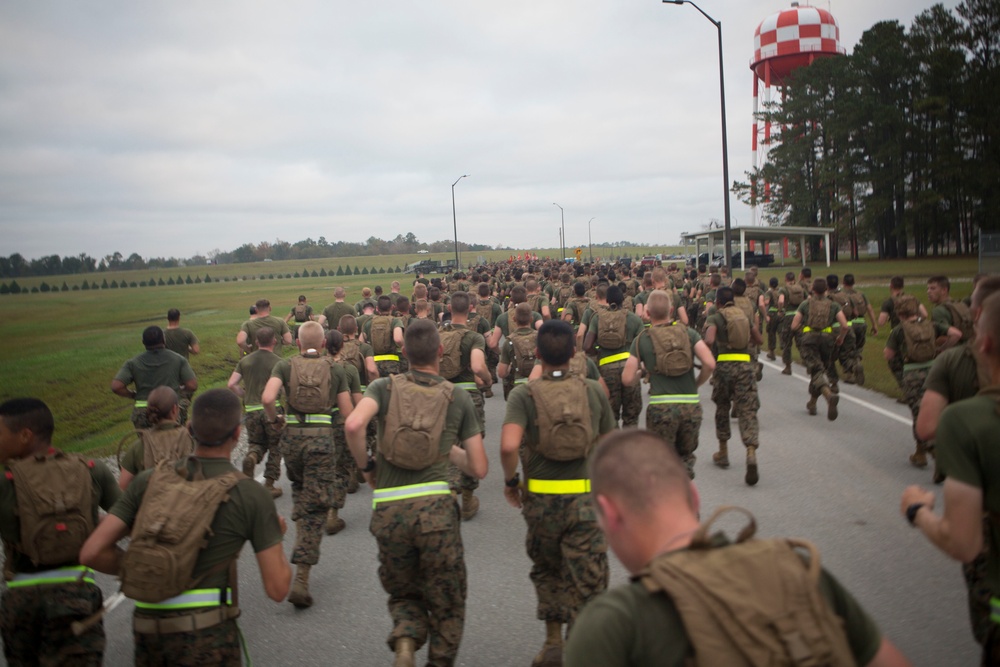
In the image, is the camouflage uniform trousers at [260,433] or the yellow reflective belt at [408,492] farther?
the camouflage uniform trousers at [260,433]

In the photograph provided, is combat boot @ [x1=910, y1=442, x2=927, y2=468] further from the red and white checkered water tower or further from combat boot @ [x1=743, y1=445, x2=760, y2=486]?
the red and white checkered water tower

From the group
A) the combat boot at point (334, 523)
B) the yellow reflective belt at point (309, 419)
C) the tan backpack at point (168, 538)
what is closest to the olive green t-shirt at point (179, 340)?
the combat boot at point (334, 523)

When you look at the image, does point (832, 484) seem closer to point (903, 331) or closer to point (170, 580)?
point (903, 331)

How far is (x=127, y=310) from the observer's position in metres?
26.0

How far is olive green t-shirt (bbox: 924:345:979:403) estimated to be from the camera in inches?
158

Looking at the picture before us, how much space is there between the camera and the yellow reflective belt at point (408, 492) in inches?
163

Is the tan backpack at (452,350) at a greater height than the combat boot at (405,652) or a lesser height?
greater

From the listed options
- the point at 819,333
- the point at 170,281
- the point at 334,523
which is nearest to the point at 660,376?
the point at 334,523

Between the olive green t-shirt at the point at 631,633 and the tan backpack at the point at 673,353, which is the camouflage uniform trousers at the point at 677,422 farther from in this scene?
the olive green t-shirt at the point at 631,633

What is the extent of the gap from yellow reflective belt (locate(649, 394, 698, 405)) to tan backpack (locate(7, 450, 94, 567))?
16.5ft

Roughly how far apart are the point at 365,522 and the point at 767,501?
4367 millimetres

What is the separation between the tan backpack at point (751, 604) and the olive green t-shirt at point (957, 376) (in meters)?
2.93

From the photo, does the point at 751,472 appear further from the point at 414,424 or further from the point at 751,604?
the point at 751,604

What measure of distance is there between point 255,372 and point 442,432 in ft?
14.1
